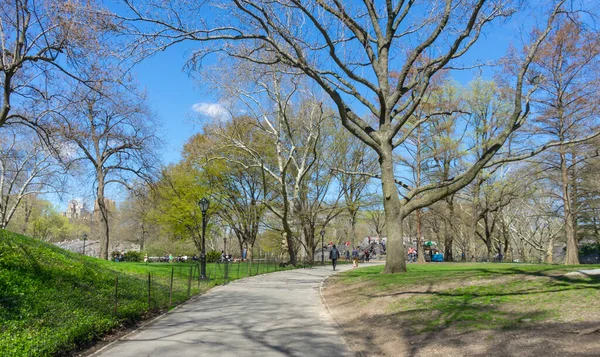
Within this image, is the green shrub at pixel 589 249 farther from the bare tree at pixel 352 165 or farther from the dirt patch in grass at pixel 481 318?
the dirt patch in grass at pixel 481 318

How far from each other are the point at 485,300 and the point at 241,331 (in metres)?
4.62

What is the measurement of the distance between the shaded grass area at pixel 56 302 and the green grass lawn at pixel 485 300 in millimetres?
5218

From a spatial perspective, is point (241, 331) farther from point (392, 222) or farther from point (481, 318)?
point (392, 222)

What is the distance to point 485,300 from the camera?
8.42 metres

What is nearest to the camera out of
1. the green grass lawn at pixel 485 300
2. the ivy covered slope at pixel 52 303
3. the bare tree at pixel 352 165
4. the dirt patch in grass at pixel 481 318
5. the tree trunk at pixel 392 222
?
the dirt patch in grass at pixel 481 318

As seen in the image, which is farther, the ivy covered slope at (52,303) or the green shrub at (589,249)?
the green shrub at (589,249)

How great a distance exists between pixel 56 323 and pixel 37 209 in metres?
66.7

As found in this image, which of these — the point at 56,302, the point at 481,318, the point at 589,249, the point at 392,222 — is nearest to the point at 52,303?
the point at 56,302

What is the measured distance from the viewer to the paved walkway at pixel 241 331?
271 inches

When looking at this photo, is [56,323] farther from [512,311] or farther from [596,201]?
[596,201]

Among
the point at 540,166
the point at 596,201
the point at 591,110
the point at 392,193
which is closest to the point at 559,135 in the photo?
the point at 591,110

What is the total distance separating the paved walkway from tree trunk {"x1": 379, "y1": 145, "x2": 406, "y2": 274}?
10.8ft

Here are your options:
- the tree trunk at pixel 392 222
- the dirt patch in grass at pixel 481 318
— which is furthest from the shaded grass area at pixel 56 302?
the tree trunk at pixel 392 222

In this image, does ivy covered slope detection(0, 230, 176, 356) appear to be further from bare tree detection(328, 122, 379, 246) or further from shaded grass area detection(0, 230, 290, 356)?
bare tree detection(328, 122, 379, 246)
